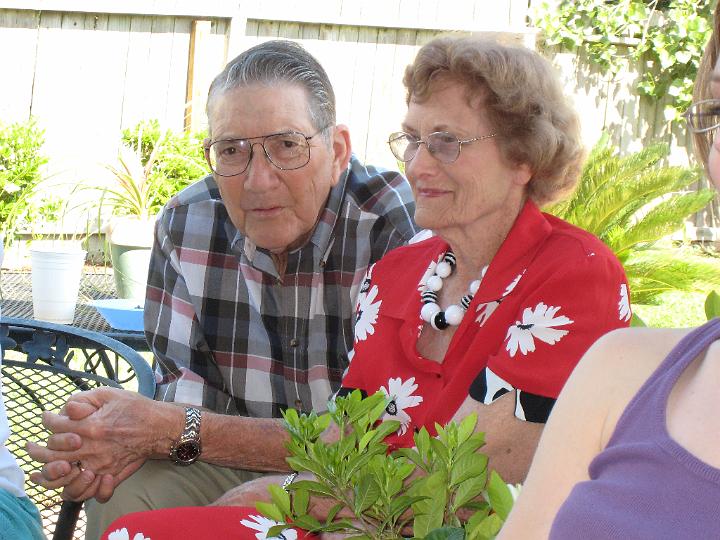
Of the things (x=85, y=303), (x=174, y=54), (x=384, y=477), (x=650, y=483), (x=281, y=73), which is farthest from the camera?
(x=174, y=54)

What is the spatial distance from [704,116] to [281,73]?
145 cm

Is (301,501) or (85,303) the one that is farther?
(85,303)

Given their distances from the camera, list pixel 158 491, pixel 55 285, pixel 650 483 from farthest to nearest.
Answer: pixel 55 285, pixel 158 491, pixel 650 483

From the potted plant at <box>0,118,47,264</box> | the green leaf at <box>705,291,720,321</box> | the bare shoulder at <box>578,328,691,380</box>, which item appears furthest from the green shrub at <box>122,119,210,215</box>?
the bare shoulder at <box>578,328,691,380</box>

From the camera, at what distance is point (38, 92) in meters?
7.67

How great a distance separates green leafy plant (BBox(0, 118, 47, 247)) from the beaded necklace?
5.12m

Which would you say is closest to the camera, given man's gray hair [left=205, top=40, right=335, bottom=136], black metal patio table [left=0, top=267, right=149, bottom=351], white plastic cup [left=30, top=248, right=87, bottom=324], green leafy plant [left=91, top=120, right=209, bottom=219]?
man's gray hair [left=205, top=40, right=335, bottom=136]

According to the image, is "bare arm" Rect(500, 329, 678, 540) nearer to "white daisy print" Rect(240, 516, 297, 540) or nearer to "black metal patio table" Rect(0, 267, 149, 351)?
"white daisy print" Rect(240, 516, 297, 540)

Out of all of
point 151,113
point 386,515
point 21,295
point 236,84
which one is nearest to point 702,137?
point 386,515

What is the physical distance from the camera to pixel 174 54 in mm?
7902

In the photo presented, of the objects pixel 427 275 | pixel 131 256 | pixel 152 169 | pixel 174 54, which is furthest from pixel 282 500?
pixel 174 54

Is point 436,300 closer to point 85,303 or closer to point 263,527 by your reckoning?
point 263,527

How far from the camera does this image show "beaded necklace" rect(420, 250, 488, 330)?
215cm

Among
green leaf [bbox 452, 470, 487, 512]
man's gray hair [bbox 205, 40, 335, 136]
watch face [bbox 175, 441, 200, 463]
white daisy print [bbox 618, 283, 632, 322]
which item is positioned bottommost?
watch face [bbox 175, 441, 200, 463]
